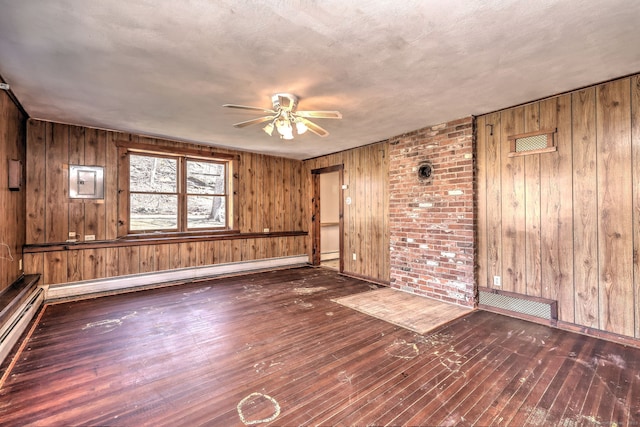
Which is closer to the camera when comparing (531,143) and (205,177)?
(531,143)

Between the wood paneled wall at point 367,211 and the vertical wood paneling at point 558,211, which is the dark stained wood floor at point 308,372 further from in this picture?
the wood paneled wall at point 367,211

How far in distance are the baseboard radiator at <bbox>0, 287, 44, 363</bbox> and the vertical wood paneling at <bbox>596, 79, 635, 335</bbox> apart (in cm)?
551

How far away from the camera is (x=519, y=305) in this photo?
3.34 meters

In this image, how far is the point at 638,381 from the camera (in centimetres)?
205

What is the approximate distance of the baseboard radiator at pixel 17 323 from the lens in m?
2.38

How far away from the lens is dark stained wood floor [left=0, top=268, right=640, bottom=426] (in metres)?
1.74

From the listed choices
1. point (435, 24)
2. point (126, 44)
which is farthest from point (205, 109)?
point (435, 24)

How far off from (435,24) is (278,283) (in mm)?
4216

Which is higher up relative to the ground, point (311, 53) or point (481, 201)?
point (311, 53)

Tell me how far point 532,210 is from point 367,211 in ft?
8.40

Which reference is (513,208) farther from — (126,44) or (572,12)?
(126,44)

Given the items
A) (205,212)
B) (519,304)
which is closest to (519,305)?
(519,304)

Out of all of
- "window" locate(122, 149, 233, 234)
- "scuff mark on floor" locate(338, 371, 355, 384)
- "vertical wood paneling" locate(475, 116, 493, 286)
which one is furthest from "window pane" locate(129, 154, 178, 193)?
"vertical wood paneling" locate(475, 116, 493, 286)

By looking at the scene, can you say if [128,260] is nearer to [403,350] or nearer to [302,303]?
[302,303]
